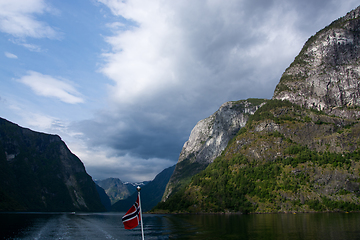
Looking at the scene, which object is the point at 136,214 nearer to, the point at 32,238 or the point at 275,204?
the point at 32,238

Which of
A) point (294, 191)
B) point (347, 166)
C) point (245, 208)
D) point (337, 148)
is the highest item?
point (337, 148)

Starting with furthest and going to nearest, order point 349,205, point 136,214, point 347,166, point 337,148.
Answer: point 337,148, point 347,166, point 349,205, point 136,214

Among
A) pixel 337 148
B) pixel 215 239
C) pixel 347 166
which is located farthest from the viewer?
pixel 337 148

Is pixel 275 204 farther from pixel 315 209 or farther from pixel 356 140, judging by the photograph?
pixel 356 140

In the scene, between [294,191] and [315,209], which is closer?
[315,209]

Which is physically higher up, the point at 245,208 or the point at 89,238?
the point at 89,238

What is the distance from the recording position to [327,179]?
180 m

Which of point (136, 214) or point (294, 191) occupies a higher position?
point (136, 214)

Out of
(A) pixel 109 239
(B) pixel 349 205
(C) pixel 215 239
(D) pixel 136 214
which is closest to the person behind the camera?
(D) pixel 136 214

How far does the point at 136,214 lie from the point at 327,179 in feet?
657

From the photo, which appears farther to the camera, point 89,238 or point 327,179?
point 327,179

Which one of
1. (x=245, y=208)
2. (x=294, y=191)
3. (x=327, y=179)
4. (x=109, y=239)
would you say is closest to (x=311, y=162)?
(x=327, y=179)

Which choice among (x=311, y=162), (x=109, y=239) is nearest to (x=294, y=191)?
(x=311, y=162)

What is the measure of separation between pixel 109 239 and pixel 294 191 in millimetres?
160670
